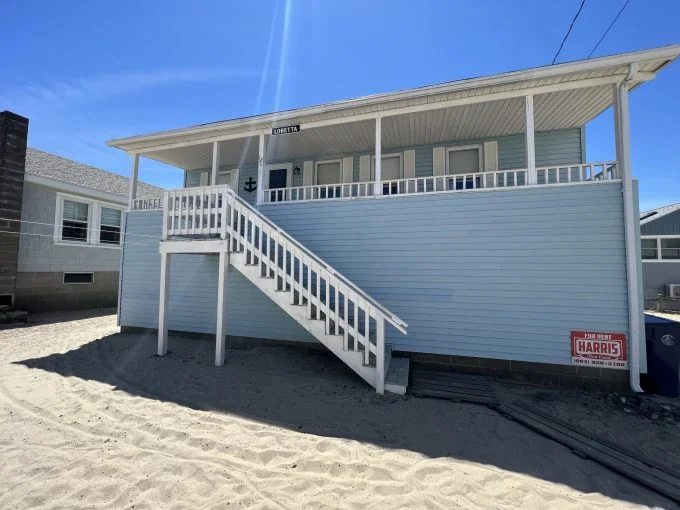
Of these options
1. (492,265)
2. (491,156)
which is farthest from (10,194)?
(491,156)

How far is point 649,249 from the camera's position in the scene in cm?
1606

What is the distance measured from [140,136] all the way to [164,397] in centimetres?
694

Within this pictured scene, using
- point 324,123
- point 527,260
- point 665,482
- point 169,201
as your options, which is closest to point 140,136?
point 169,201

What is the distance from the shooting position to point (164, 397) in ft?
14.7

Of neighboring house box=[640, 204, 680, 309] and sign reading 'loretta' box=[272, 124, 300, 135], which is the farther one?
neighboring house box=[640, 204, 680, 309]

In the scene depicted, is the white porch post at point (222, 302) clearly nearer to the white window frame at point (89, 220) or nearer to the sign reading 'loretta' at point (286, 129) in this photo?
the sign reading 'loretta' at point (286, 129)

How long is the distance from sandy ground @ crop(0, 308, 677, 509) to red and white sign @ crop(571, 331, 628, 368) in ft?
3.81

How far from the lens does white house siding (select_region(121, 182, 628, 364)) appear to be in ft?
17.0

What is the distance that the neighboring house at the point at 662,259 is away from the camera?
14534 mm

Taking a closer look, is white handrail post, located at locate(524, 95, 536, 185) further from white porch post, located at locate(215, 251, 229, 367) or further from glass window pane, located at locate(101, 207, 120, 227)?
glass window pane, located at locate(101, 207, 120, 227)

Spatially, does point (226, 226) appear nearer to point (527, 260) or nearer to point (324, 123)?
point (324, 123)

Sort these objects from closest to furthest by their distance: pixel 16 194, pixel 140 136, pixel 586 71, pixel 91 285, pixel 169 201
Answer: pixel 586 71
pixel 169 201
pixel 140 136
pixel 16 194
pixel 91 285

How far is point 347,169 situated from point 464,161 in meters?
3.18

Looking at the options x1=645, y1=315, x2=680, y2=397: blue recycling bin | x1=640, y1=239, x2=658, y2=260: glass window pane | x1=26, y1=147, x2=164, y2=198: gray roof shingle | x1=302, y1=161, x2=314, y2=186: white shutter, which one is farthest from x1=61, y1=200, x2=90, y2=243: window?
x1=640, y1=239, x2=658, y2=260: glass window pane
